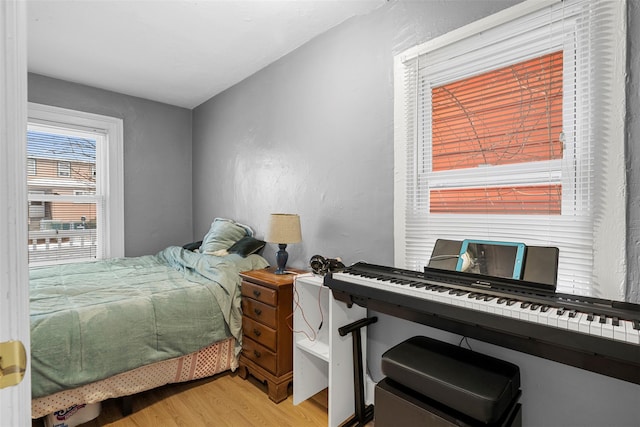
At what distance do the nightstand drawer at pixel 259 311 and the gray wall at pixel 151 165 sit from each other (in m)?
2.12

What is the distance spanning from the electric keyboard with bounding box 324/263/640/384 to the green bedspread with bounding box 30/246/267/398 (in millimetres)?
1199

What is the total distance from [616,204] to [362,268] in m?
1.13

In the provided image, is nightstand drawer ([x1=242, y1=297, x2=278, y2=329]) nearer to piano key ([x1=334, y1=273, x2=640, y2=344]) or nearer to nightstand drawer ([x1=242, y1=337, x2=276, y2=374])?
nightstand drawer ([x1=242, y1=337, x2=276, y2=374])

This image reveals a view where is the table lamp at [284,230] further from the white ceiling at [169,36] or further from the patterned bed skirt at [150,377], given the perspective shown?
the white ceiling at [169,36]

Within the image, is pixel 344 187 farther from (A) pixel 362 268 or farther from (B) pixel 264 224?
(B) pixel 264 224

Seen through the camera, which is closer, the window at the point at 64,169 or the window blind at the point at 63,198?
the window blind at the point at 63,198

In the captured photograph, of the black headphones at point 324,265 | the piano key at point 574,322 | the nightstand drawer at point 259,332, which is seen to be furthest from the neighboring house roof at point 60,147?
the piano key at point 574,322

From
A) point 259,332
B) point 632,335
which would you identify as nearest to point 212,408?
point 259,332

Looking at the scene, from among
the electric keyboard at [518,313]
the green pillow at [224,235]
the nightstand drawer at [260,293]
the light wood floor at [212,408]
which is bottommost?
the light wood floor at [212,408]

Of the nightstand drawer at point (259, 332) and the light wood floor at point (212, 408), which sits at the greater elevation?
the nightstand drawer at point (259, 332)

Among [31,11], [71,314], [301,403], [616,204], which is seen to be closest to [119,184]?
[31,11]

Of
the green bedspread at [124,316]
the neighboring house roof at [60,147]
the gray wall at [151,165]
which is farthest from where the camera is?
the gray wall at [151,165]

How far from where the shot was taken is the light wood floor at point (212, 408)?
6.22 ft

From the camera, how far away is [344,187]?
86.7 inches
